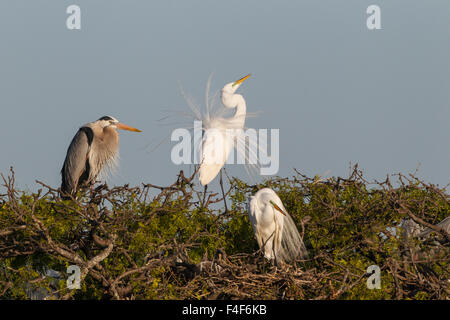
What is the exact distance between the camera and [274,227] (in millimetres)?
4953

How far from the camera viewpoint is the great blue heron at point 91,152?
22.5 feet

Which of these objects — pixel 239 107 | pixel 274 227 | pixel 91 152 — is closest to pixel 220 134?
pixel 239 107

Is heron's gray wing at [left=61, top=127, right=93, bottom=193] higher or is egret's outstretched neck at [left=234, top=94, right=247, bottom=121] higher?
egret's outstretched neck at [left=234, top=94, right=247, bottom=121]

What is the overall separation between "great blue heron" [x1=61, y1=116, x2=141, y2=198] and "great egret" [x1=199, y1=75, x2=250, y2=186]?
3.22 feet

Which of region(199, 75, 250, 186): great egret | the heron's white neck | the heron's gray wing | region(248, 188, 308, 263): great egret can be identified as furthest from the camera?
the heron's white neck

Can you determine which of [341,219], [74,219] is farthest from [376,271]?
[74,219]

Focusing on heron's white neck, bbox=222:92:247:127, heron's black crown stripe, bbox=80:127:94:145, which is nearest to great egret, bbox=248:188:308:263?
heron's white neck, bbox=222:92:247:127

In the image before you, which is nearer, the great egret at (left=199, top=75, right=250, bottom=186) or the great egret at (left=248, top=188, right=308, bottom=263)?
the great egret at (left=248, top=188, right=308, bottom=263)

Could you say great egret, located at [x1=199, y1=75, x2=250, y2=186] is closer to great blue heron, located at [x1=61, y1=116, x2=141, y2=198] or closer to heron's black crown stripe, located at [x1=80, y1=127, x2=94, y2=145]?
great blue heron, located at [x1=61, y1=116, x2=141, y2=198]

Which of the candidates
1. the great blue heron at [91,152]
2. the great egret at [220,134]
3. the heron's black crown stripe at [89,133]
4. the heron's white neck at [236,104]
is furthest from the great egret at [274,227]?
the heron's black crown stripe at [89,133]

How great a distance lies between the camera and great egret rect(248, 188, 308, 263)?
4773 millimetres

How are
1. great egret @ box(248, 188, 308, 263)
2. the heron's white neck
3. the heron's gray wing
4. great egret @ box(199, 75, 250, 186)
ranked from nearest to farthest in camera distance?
1. great egret @ box(248, 188, 308, 263)
2. great egret @ box(199, 75, 250, 186)
3. the heron's gray wing
4. the heron's white neck

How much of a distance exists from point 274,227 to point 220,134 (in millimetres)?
2035

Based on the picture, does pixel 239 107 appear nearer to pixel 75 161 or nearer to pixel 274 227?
pixel 75 161
